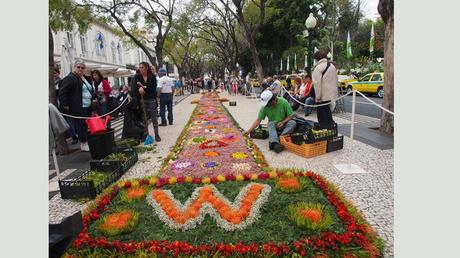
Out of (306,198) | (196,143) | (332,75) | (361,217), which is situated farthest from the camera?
(196,143)

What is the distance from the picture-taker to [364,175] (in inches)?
185

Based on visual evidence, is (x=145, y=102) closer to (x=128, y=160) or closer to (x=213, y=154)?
(x=128, y=160)

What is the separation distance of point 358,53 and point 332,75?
4790 centimetres

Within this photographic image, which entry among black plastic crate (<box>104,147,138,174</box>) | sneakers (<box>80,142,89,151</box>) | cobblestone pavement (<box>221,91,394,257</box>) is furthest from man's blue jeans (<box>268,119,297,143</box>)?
sneakers (<box>80,142,89,151</box>)

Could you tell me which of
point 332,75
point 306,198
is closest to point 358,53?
point 332,75

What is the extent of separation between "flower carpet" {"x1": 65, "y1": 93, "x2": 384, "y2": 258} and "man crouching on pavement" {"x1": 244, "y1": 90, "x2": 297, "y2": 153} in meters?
2.03

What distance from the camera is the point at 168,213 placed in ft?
11.1

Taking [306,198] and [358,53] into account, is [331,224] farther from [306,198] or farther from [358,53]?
[358,53]

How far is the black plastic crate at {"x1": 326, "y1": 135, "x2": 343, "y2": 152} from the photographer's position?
5985 millimetres

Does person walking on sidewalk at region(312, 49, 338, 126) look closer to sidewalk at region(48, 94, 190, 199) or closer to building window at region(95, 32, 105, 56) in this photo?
sidewalk at region(48, 94, 190, 199)

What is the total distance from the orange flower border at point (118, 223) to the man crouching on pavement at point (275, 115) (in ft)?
11.9

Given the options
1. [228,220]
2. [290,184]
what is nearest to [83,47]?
[290,184]

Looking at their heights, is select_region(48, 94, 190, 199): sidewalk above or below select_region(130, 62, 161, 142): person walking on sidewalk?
below

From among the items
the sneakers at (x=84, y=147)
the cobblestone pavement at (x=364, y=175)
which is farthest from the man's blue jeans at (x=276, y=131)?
the sneakers at (x=84, y=147)
